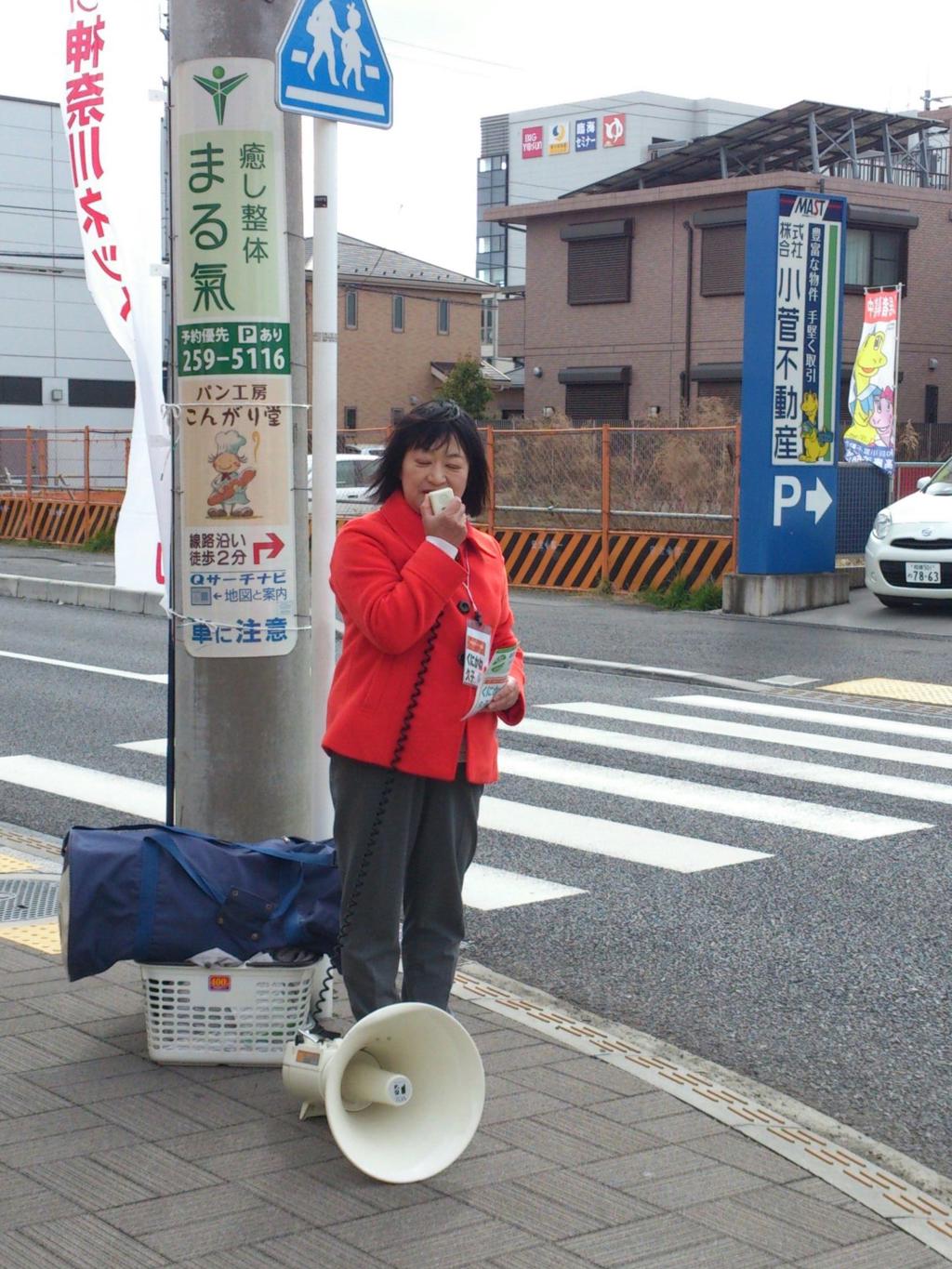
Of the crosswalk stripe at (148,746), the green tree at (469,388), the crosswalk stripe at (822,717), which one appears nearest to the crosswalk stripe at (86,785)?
the crosswalk stripe at (148,746)

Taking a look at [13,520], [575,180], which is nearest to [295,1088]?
[13,520]

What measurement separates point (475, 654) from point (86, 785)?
16.7 ft

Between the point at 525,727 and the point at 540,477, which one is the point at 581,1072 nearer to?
the point at 525,727

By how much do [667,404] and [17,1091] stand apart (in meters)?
37.5

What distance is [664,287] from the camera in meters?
40.2

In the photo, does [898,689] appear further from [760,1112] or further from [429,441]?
[429,441]

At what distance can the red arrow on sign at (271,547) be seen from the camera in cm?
459

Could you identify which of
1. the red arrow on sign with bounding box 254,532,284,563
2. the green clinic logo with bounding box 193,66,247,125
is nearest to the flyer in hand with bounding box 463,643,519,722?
the red arrow on sign with bounding box 254,532,284,563

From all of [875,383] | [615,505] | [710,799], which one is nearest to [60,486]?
[615,505]

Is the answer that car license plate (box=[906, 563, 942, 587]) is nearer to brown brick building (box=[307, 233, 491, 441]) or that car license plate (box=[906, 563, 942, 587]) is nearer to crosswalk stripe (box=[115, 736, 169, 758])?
crosswalk stripe (box=[115, 736, 169, 758])

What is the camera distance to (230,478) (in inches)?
179

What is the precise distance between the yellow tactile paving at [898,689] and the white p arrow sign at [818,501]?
4.39 metres

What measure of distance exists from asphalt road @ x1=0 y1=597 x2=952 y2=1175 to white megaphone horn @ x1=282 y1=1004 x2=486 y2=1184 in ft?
3.88

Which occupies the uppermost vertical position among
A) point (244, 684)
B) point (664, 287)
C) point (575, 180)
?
point (575, 180)
